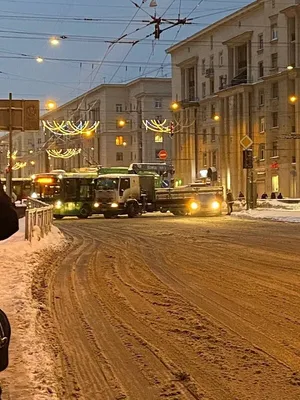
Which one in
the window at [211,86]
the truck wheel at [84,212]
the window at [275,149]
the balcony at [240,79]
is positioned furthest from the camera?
the window at [211,86]

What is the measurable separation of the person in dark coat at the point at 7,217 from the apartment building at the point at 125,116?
7996 centimetres

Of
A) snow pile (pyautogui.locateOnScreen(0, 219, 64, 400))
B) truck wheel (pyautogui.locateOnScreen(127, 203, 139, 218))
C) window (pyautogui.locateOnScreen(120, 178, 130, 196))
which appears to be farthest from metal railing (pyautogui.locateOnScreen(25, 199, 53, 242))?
truck wheel (pyautogui.locateOnScreen(127, 203, 139, 218))

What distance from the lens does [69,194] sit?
140 ft

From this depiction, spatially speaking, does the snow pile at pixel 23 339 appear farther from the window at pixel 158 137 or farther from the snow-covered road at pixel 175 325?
the window at pixel 158 137

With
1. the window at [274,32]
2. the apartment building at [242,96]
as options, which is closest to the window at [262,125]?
the apartment building at [242,96]

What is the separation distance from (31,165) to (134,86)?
24696 mm

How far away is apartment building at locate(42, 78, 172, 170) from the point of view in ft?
294

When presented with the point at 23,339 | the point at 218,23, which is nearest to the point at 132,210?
the point at 23,339

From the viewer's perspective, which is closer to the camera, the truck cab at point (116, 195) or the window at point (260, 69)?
the truck cab at point (116, 195)

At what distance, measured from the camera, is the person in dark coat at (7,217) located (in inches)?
160

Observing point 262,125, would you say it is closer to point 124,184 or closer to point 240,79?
point 240,79

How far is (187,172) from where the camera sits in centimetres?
7806

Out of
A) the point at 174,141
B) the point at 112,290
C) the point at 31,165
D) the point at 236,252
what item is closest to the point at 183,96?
the point at 174,141

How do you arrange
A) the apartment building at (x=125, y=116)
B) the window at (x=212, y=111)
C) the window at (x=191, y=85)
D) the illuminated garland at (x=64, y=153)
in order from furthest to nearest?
1. the apartment building at (x=125, y=116)
2. the window at (x=191, y=85)
3. the window at (x=212, y=111)
4. the illuminated garland at (x=64, y=153)
